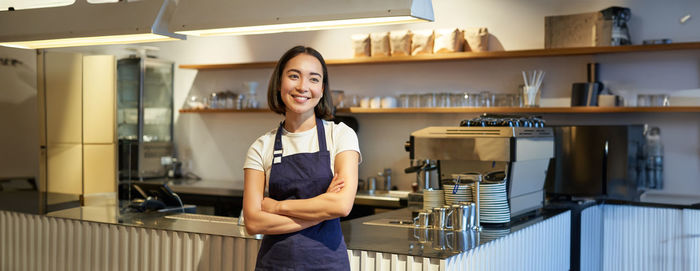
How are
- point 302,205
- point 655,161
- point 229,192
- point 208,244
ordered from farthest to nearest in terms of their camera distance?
point 229,192, point 655,161, point 208,244, point 302,205

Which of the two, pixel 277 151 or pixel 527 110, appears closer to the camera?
pixel 277 151

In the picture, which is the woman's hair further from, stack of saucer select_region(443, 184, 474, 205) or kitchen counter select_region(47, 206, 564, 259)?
stack of saucer select_region(443, 184, 474, 205)

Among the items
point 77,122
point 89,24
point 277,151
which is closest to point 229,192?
point 77,122

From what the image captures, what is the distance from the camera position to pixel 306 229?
2305 mm

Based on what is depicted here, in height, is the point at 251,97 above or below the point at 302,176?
above

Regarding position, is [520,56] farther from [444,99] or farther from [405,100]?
[405,100]

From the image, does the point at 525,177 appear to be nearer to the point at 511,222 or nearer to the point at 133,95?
the point at 511,222

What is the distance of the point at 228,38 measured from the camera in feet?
23.0

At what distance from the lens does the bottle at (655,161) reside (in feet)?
16.3

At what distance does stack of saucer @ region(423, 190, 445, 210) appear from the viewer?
3.47 meters

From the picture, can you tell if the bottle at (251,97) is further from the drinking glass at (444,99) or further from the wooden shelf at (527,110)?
the drinking glass at (444,99)

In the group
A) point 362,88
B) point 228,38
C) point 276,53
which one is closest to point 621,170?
point 362,88

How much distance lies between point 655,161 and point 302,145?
3488mm

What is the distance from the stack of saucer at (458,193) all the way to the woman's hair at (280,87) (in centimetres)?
120
